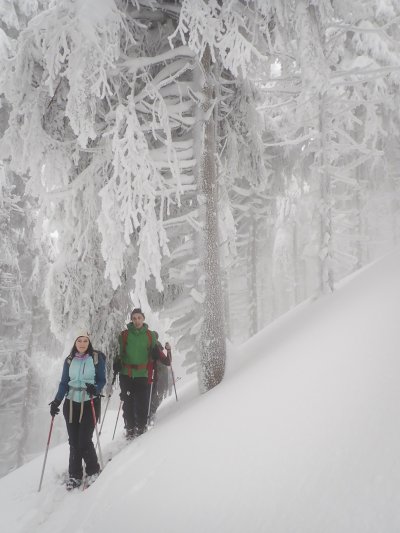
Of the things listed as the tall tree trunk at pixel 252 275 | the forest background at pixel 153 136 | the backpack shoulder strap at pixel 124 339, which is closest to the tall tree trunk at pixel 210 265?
the forest background at pixel 153 136

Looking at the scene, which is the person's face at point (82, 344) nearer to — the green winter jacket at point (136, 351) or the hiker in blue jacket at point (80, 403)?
the hiker in blue jacket at point (80, 403)

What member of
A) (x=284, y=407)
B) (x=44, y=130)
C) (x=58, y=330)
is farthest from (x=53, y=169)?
(x=284, y=407)

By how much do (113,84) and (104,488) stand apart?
533cm

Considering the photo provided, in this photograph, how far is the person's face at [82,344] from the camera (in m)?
5.14

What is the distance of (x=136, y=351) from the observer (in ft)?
20.0

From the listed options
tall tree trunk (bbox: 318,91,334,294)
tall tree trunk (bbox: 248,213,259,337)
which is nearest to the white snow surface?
tall tree trunk (bbox: 318,91,334,294)

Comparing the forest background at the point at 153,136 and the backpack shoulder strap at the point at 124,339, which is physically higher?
the forest background at the point at 153,136

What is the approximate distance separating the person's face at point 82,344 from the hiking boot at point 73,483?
1688 mm

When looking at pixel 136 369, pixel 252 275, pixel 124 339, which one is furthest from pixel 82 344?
pixel 252 275

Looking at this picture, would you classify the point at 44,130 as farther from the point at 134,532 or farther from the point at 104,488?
the point at 134,532

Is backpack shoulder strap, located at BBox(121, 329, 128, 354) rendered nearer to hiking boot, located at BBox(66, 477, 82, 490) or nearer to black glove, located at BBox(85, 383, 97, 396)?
black glove, located at BBox(85, 383, 97, 396)

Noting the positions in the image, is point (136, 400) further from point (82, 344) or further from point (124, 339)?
point (82, 344)

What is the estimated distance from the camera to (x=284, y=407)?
3.35m

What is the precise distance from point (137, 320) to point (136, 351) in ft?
1.69
